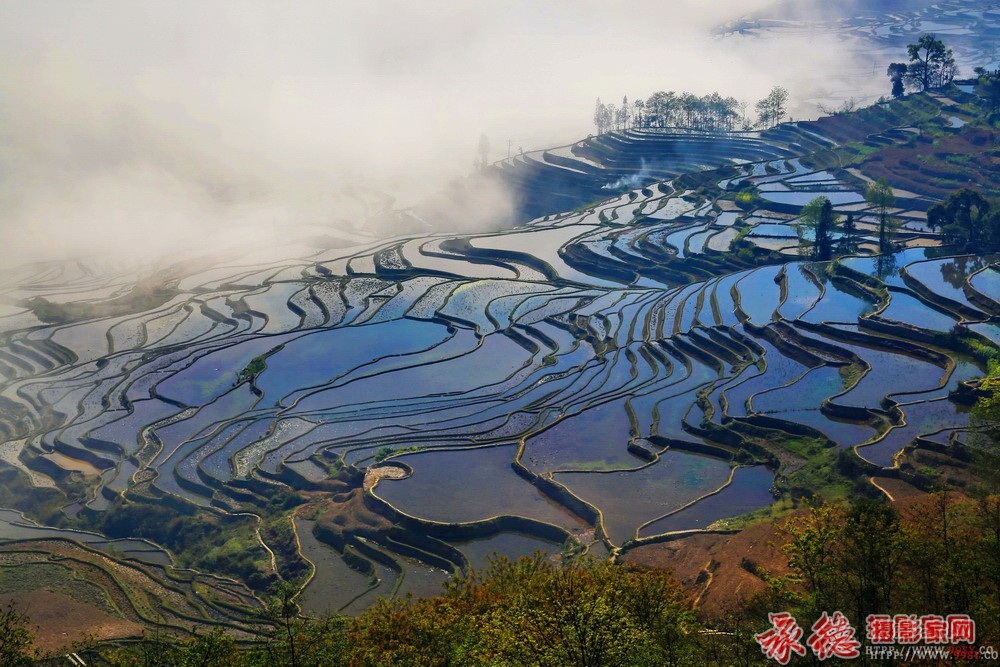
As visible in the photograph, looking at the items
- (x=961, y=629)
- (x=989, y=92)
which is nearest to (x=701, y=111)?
(x=989, y=92)

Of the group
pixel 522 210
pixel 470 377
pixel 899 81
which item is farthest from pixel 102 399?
pixel 899 81

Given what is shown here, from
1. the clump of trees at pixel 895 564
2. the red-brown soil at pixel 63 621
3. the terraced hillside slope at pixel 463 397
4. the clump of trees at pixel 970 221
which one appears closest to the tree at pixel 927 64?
the terraced hillside slope at pixel 463 397

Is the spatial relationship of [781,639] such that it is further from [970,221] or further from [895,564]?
[970,221]

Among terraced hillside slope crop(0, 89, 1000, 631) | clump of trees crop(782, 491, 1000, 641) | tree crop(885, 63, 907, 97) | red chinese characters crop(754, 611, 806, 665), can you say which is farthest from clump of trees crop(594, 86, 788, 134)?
red chinese characters crop(754, 611, 806, 665)

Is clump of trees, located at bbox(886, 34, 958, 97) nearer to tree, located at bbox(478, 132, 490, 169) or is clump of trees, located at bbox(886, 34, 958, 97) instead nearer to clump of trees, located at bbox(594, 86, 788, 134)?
clump of trees, located at bbox(594, 86, 788, 134)

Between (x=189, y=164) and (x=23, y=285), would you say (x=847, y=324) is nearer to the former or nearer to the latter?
(x=23, y=285)

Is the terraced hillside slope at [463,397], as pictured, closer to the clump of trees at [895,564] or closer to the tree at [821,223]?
the tree at [821,223]
